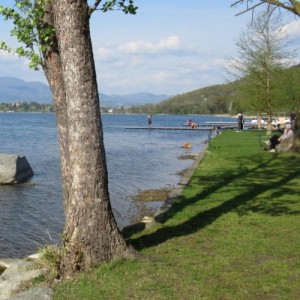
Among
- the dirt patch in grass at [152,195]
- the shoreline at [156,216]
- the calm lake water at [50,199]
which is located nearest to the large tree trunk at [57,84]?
the calm lake water at [50,199]

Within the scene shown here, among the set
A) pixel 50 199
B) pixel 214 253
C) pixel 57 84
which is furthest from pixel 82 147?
pixel 50 199

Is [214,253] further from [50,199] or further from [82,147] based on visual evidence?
[50,199]

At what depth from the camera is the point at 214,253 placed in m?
7.14

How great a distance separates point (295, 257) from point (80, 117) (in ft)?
11.7

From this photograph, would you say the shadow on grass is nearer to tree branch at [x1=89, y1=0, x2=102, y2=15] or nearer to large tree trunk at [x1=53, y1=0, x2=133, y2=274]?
large tree trunk at [x1=53, y1=0, x2=133, y2=274]

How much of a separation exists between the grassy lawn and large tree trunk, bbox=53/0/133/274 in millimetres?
341

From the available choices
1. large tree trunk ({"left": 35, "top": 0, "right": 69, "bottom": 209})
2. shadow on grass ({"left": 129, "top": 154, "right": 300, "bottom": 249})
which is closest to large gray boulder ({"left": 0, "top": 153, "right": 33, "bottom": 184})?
shadow on grass ({"left": 129, "top": 154, "right": 300, "bottom": 249})

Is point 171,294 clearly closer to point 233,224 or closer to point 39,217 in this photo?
point 233,224

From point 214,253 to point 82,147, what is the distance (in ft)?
8.33

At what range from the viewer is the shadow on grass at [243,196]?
27.9ft

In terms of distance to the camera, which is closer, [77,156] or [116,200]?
[77,156]

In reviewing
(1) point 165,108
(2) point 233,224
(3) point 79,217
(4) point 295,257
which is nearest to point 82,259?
(3) point 79,217

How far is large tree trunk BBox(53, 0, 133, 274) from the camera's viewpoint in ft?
20.3

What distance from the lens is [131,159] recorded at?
2842 cm
